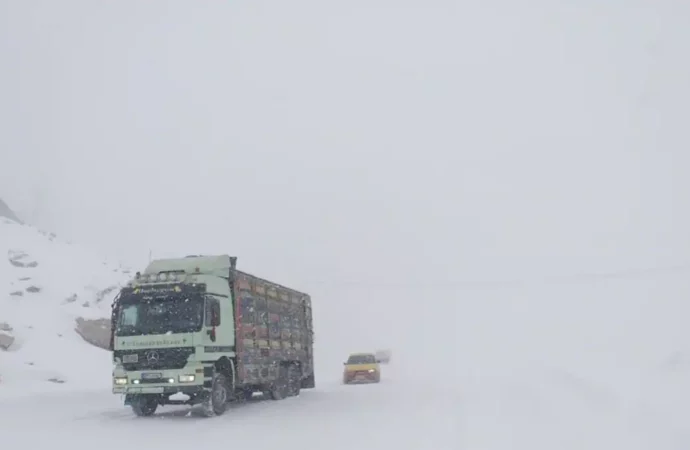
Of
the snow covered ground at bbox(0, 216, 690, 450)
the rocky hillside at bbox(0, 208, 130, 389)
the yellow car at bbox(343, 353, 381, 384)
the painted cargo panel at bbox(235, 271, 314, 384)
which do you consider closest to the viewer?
the snow covered ground at bbox(0, 216, 690, 450)

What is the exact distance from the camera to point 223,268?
1792 cm

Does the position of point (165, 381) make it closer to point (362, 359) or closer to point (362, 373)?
point (362, 373)

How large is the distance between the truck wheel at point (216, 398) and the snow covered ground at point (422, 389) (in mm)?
414

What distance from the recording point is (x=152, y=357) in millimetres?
15656

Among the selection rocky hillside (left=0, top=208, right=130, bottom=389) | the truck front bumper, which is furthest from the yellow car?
the truck front bumper

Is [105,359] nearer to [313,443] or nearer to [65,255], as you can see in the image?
[65,255]

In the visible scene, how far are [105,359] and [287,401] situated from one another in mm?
16913

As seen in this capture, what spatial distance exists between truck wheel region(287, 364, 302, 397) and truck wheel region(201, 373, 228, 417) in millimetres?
5790

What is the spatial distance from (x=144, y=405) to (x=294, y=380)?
7265mm

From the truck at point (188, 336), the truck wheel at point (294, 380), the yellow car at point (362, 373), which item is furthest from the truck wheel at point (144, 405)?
the yellow car at point (362, 373)

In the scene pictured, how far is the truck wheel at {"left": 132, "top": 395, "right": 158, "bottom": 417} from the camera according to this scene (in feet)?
53.5

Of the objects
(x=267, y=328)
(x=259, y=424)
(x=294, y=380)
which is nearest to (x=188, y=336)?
(x=259, y=424)

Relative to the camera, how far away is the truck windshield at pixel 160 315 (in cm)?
1593

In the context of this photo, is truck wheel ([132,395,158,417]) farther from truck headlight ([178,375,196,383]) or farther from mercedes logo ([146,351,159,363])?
truck headlight ([178,375,196,383])
